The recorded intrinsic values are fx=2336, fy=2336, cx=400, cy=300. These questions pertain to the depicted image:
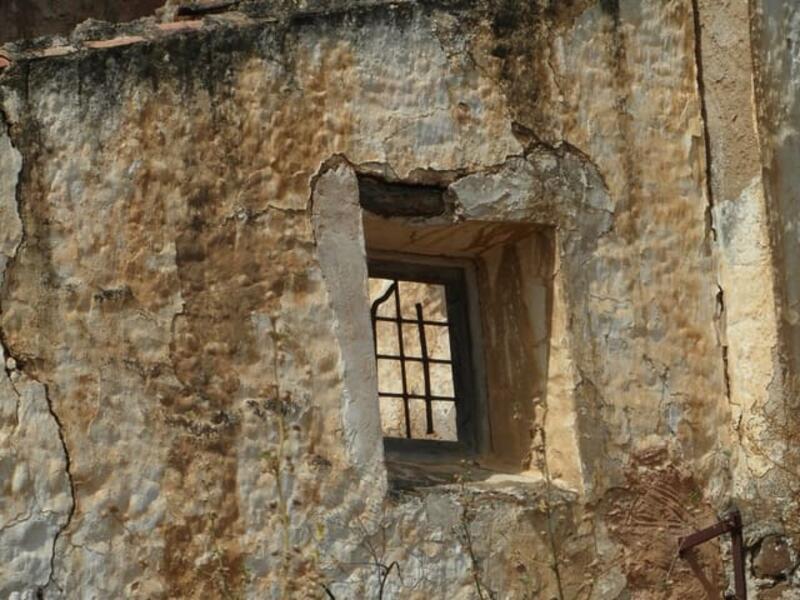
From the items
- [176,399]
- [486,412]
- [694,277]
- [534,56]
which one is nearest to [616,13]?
[534,56]

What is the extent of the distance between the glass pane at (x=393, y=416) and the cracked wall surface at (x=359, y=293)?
218 centimetres

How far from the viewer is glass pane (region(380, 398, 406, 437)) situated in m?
11.4

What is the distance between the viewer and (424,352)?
9875 millimetres

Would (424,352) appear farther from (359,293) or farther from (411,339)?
(411,339)

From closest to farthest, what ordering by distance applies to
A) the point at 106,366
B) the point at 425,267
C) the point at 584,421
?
the point at 106,366 < the point at 584,421 < the point at 425,267

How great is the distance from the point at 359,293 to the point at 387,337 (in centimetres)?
352

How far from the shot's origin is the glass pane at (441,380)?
→ 12.0 meters

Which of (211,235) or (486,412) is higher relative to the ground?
(211,235)

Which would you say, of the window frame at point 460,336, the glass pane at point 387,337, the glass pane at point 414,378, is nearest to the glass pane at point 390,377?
the glass pane at point 414,378

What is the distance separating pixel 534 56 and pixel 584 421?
1.46m

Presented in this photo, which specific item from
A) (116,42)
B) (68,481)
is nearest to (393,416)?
(116,42)

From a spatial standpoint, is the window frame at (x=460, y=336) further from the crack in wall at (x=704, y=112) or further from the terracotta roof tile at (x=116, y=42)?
the terracotta roof tile at (x=116, y=42)

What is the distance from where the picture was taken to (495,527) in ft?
29.0

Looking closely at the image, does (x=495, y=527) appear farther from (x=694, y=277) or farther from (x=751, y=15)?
(x=751, y=15)
